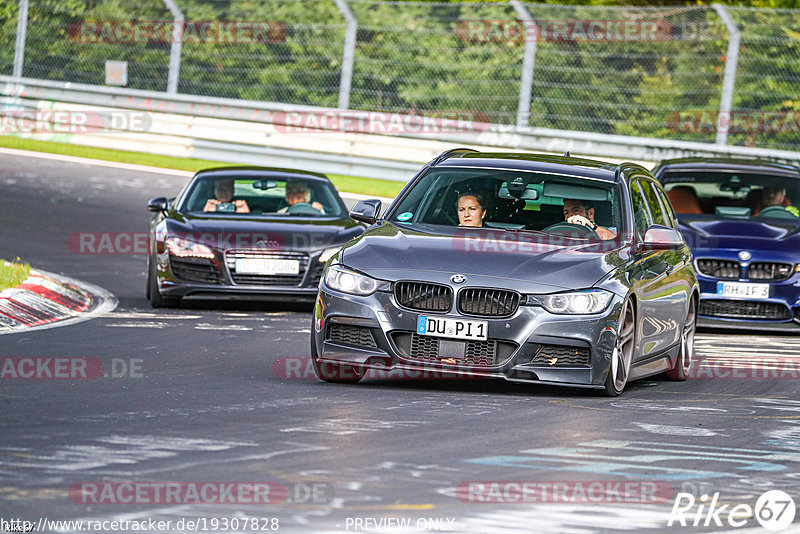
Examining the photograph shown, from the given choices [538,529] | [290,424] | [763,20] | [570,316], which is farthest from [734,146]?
[538,529]

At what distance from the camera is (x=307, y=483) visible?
655cm

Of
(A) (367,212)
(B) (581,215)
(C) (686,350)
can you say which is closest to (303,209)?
(A) (367,212)

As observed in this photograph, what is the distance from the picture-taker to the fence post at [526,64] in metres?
25.0

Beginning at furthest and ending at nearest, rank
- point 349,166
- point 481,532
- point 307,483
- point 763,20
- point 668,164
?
point 349,166 < point 763,20 < point 668,164 < point 307,483 < point 481,532

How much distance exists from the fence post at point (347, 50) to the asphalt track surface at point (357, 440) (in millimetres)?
14388

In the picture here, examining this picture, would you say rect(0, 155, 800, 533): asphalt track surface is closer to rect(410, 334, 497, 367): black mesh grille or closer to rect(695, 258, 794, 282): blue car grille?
rect(410, 334, 497, 367): black mesh grille

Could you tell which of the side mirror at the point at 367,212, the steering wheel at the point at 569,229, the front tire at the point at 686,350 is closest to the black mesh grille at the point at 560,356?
the steering wheel at the point at 569,229

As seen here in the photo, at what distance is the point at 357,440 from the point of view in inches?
302

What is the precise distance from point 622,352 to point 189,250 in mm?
6003

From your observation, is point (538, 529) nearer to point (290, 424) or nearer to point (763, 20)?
point (290, 424)

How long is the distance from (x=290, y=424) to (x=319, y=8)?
20022mm

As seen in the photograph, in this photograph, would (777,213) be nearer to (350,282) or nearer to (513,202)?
(513,202)

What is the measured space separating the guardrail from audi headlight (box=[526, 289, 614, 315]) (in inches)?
602

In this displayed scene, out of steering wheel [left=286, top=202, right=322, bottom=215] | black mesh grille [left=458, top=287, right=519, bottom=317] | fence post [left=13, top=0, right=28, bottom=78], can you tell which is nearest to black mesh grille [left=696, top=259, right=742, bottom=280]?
steering wheel [left=286, top=202, right=322, bottom=215]
